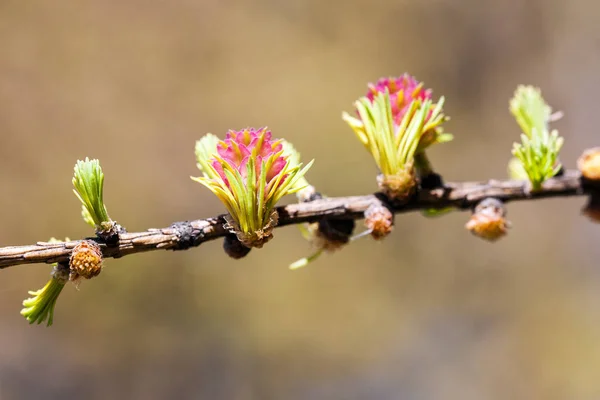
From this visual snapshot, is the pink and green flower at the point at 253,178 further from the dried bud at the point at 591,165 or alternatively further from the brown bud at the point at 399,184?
the dried bud at the point at 591,165

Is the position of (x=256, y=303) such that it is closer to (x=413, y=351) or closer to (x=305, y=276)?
(x=305, y=276)

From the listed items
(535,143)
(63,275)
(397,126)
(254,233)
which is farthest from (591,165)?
(63,275)

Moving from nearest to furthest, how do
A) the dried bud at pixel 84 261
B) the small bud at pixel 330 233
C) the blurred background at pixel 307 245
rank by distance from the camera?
the dried bud at pixel 84 261, the small bud at pixel 330 233, the blurred background at pixel 307 245

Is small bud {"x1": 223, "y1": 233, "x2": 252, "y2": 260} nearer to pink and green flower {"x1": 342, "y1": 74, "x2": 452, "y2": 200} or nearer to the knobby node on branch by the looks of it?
the knobby node on branch

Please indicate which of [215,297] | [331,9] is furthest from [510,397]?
[331,9]

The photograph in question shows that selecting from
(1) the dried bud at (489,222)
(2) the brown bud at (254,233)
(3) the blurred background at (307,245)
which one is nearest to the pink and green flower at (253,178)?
(2) the brown bud at (254,233)

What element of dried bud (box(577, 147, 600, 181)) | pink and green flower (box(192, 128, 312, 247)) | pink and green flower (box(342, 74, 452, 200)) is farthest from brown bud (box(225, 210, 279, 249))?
dried bud (box(577, 147, 600, 181))
